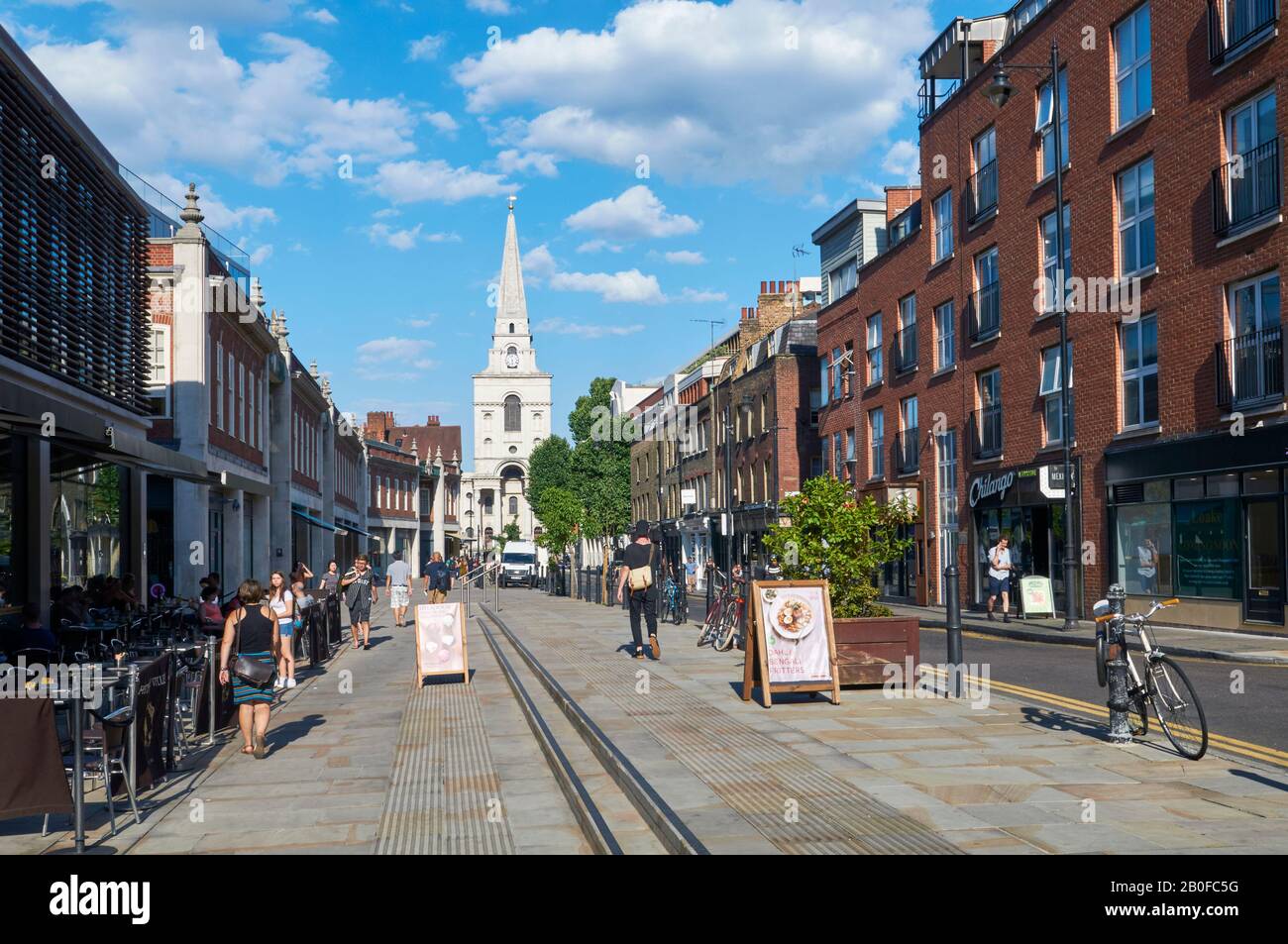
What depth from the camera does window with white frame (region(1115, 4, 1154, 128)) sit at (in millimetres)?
22922

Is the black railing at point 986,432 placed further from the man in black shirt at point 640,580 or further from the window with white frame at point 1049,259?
the man in black shirt at point 640,580

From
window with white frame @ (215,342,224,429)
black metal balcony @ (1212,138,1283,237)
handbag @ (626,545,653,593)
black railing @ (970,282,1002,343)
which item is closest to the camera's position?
handbag @ (626,545,653,593)

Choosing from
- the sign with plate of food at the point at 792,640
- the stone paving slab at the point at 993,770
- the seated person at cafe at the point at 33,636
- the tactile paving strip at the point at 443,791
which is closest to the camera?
the stone paving slab at the point at 993,770

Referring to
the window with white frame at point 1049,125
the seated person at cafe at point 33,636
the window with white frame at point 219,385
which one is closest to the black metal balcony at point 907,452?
the window with white frame at point 1049,125

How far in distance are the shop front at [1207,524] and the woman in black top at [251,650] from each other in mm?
15772

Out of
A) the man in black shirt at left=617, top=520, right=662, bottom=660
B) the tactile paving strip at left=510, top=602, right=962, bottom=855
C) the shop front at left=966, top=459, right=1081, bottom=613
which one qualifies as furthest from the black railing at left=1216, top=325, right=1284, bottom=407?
the tactile paving strip at left=510, top=602, right=962, bottom=855

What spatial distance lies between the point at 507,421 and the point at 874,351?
114m

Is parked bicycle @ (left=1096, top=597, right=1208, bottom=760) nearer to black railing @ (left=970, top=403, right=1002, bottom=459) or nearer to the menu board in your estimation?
the menu board

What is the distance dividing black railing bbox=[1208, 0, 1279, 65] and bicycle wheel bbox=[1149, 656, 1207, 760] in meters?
14.6

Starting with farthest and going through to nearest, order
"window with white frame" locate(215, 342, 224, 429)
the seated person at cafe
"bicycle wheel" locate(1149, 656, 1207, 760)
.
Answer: "window with white frame" locate(215, 342, 224, 429) < the seated person at cafe < "bicycle wheel" locate(1149, 656, 1207, 760)

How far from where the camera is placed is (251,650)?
10.5m

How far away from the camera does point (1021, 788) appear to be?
7625mm

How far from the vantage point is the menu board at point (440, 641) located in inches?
609

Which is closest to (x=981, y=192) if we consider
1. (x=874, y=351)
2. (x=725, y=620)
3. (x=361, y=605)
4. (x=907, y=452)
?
(x=907, y=452)
